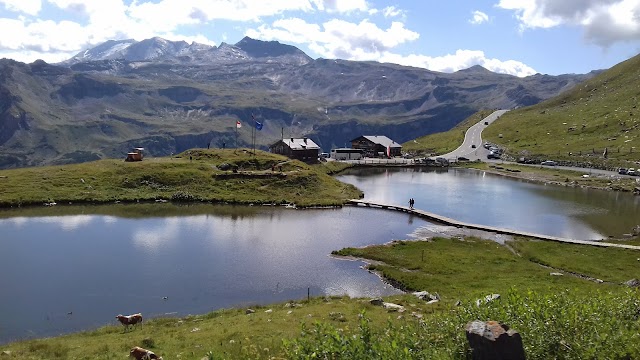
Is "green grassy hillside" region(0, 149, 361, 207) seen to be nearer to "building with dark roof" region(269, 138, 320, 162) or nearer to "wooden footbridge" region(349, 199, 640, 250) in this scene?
"wooden footbridge" region(349, 199, 640, 250)

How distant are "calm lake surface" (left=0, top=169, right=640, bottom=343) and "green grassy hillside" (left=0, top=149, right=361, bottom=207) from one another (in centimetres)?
542

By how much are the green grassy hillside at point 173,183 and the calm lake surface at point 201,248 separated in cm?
542

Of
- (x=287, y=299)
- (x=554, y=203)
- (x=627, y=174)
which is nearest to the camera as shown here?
(x=287, y=299)

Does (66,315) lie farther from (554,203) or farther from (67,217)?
(554,203)

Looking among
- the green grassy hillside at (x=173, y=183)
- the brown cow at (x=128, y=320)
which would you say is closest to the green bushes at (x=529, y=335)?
the brown cow at (x=128, y=320)

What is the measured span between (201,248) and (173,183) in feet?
154

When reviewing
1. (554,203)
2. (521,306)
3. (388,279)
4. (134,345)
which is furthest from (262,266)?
(554,203)

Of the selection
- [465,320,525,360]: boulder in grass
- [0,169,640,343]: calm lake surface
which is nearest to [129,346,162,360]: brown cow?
[465,320,525,360]: boulder in grass

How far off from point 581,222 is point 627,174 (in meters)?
80.2

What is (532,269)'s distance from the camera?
183 feet

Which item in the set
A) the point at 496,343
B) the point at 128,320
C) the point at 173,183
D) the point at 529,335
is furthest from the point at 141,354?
the point at 173,183

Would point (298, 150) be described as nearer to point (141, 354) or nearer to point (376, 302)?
point (376, 302)

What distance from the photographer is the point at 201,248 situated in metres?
64.8

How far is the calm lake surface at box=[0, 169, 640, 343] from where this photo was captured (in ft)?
150
